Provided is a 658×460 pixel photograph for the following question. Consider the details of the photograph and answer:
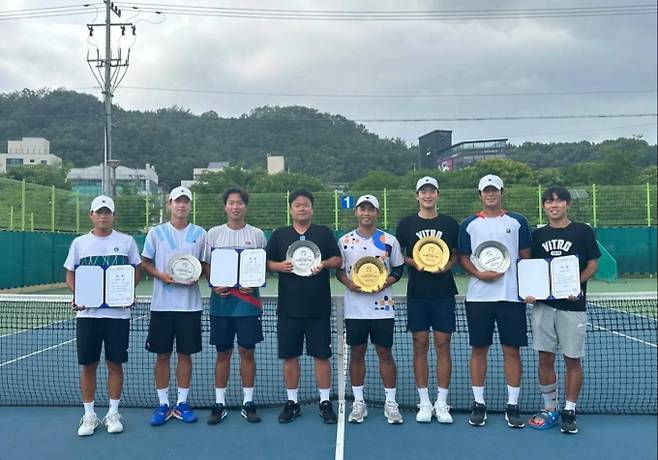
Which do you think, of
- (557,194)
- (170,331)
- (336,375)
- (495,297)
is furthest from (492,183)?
(170,331)

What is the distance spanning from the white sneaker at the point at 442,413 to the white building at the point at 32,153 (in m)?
65.3

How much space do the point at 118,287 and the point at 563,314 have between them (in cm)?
341

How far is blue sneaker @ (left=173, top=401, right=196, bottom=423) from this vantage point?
4.62 meters

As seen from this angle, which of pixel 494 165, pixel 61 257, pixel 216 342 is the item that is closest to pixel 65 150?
pixel 494 165

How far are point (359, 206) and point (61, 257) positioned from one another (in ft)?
51.7

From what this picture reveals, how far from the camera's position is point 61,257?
1792 centimetres

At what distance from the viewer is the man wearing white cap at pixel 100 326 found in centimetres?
447

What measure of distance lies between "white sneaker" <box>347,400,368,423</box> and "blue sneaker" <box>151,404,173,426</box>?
1461mm

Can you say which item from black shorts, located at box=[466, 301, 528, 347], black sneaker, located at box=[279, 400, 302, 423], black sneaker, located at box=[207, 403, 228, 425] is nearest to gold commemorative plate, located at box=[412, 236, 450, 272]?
black shorts, located at box=[466, 301, 528, 347]

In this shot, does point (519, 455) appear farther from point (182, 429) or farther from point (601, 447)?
point (182, 429)

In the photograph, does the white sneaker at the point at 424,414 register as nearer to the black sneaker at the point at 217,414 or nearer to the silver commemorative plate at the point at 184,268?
the black sneaker at the point at 217,414

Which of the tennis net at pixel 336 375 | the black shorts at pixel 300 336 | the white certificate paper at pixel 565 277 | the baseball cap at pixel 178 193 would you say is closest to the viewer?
the white certificate paper at pixel 565 277

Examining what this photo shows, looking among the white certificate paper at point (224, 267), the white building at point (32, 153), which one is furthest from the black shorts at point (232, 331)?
the white building at point (32, 153)

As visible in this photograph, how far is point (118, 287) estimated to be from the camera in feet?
14.6
